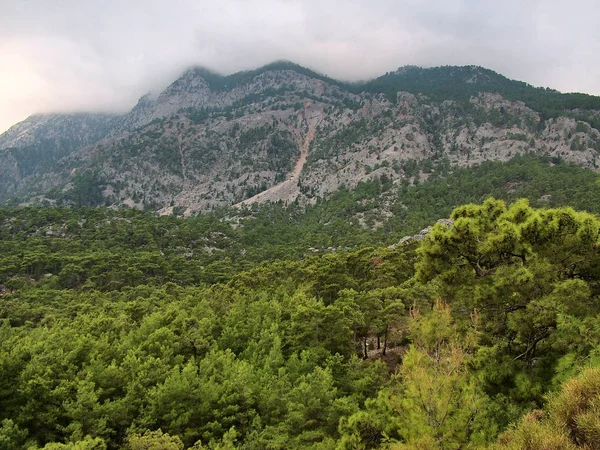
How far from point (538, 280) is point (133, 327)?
3204cm

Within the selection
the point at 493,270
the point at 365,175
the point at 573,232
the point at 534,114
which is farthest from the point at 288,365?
the point at 534,114

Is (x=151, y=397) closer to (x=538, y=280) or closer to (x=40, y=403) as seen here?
(x=40, y=403)

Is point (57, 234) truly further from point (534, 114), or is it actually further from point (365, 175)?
point (534, 114)

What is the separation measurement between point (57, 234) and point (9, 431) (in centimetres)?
10101

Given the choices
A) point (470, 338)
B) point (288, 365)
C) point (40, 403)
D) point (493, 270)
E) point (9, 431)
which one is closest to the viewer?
point (470, 338)

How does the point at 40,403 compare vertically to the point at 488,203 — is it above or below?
below

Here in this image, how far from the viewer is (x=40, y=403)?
834 inches

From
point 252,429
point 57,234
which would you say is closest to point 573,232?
point 252,429

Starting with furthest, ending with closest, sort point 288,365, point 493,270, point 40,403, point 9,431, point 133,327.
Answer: point 133,327 < point 288,365 < point 40,403 < point 9,431 < point 493,270

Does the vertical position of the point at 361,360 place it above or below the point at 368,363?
below

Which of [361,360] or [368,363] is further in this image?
[361,360]

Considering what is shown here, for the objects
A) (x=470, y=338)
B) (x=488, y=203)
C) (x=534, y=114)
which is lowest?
(x=470, y=338)

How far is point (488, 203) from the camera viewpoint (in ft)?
57.3

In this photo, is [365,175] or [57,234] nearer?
[57,234]
